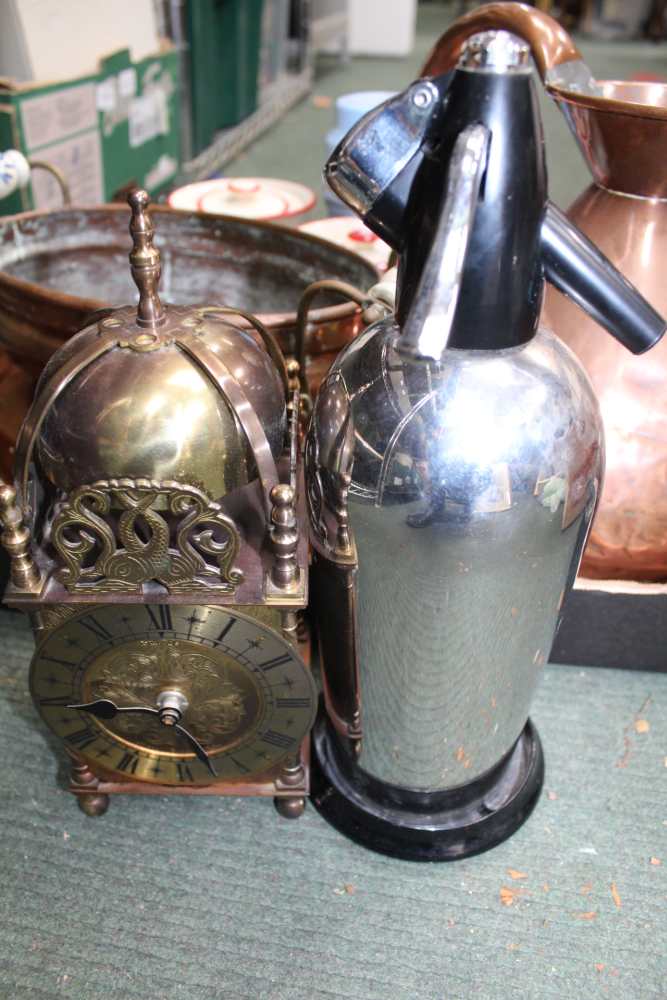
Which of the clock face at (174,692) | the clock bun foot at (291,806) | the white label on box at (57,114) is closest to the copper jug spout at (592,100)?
the clock face at (174,692)

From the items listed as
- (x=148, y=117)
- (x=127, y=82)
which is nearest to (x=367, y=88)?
(x=148, y=117)

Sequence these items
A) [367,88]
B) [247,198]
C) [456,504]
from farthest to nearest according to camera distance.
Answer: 1. [367,88]
2. [247,198]
3. [456,504]

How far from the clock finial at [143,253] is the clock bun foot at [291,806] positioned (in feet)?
1.54

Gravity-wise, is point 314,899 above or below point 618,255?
below

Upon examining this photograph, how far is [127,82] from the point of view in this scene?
167 cm

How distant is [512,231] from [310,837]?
1.93 ft

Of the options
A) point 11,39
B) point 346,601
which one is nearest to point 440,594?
point 346,601

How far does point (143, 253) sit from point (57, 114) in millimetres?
1056

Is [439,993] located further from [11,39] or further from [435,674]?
[11,39]

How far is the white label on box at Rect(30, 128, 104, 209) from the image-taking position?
1442 mm

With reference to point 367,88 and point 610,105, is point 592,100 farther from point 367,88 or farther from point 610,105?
point 367,88

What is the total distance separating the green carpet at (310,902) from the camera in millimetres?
670

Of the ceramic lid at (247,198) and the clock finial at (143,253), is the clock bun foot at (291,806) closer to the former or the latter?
the clock finial at (143,253)

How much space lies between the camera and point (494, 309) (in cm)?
50
